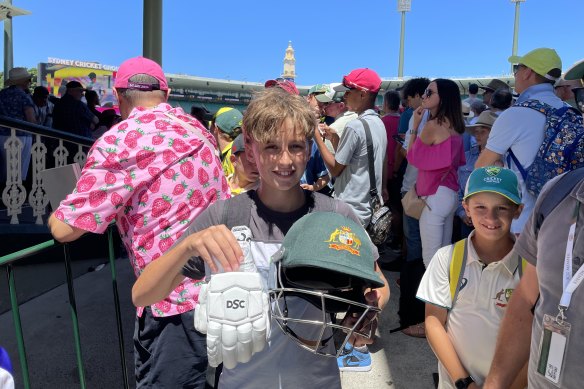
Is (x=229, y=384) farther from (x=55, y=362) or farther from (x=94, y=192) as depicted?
(x=55, y=362)

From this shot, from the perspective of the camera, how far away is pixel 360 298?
1.17 meters

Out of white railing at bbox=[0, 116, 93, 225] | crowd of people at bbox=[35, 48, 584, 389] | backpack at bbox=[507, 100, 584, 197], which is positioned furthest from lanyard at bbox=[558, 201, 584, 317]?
white railing at bbox=[0, 116, 93, 225]

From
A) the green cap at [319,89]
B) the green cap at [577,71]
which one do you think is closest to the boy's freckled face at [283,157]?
the green cap at [577,71]

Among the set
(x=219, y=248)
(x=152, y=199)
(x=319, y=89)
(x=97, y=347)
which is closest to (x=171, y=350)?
(x=152, y=199)

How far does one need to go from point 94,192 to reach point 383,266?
A: 12.1 ft

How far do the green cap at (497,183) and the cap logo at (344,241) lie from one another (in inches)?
38.8

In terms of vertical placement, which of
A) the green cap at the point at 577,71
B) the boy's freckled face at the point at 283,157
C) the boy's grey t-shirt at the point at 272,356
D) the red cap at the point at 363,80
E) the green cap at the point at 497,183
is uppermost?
the red cap at the point at 363,80

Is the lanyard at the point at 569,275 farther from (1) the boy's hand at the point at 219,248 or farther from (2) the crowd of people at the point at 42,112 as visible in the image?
(2) the crowd of people at the point at 42,112

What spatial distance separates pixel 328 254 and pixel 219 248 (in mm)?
265

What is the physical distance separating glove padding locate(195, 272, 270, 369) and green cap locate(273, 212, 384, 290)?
0.14 metres

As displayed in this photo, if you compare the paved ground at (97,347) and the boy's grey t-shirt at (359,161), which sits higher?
the boy's grey t-shirt at (359,161)

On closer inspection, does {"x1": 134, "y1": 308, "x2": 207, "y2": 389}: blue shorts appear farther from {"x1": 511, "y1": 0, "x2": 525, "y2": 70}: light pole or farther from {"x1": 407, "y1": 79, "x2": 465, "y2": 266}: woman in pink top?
{"x1": 511, "y1": 0, "x2": 525, "y2": 70}: light pole

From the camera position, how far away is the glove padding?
0.98 meters

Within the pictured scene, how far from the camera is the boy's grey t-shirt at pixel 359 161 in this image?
10.9 ft
